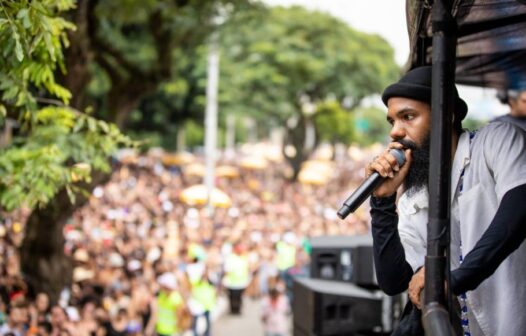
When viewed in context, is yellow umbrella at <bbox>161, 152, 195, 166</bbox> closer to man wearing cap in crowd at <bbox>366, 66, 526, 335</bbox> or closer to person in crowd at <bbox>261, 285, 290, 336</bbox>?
person in crowd at <bbox>261, 285, 290, 336</bbox>

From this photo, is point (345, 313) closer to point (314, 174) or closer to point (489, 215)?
point (489, 215)

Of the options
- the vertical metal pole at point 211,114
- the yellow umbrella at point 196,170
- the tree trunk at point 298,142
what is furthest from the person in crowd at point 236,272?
the tree trunk at point 298,142

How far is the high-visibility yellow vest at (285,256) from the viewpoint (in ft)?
50.5

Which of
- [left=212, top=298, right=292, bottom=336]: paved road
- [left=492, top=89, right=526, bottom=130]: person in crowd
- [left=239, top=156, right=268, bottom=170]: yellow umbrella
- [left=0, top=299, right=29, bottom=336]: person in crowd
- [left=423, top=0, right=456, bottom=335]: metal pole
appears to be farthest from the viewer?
[left=239, top=156, right=268, bottom=170]: yellow umbrella

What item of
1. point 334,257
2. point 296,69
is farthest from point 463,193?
point 296,69

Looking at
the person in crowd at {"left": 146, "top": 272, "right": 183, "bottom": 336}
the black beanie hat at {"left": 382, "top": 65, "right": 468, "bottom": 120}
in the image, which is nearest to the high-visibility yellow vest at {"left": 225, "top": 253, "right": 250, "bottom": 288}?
the person in crowd at {"left": 146, "top": 272, "right": 183, "bottom": 336}

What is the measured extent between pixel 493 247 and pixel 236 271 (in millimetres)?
12696

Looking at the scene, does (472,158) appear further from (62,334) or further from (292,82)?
(292,82)

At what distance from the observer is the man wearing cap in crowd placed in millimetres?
2361

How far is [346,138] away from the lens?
182ft

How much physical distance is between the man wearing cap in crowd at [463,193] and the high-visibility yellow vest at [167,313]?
8.17m

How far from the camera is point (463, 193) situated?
2445mm

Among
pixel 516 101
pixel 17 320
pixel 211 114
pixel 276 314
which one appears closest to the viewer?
pixel 516 101

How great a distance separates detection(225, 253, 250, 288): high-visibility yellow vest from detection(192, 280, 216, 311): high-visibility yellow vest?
2905 mm
